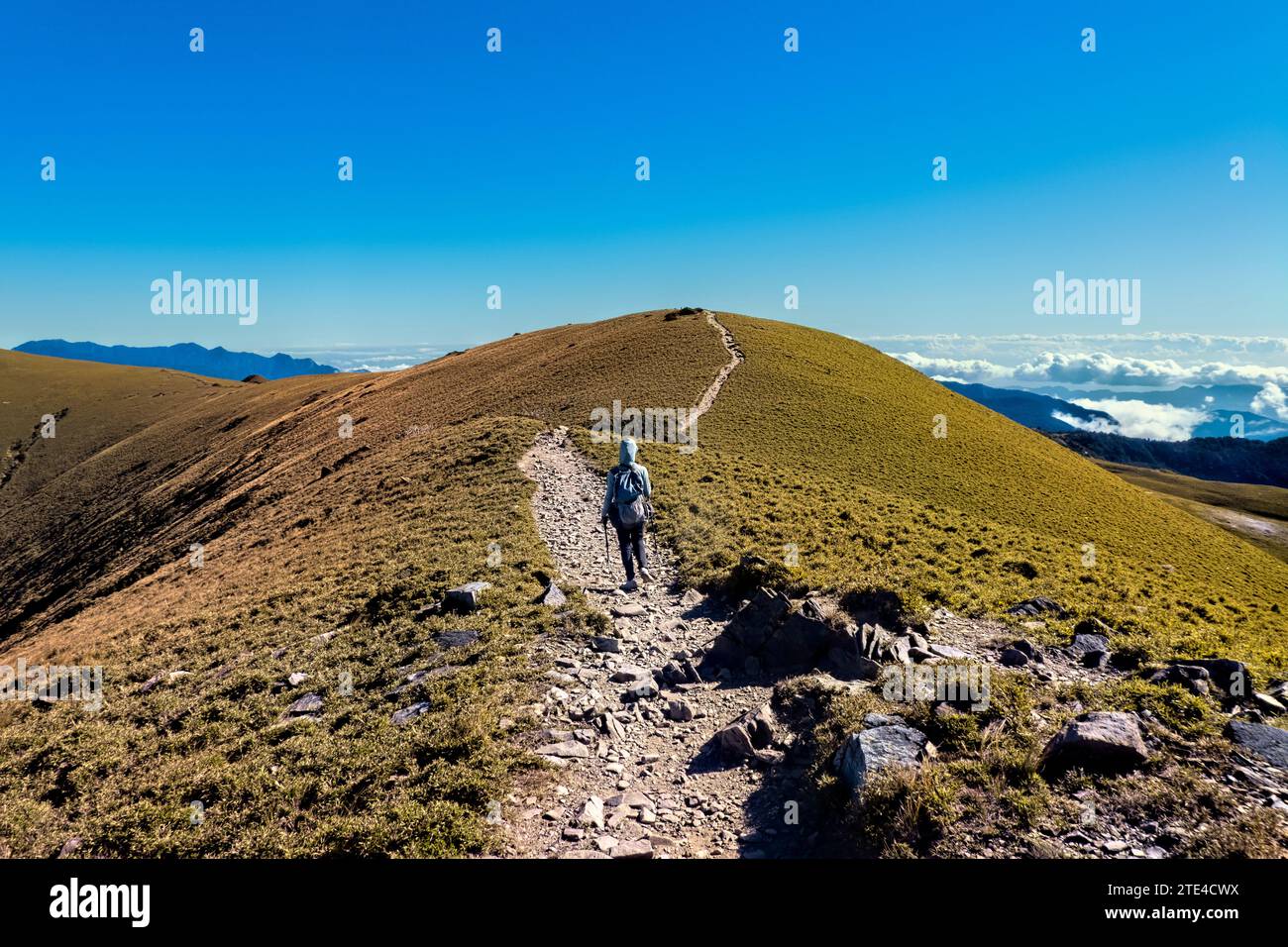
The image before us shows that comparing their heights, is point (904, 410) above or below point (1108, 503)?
above

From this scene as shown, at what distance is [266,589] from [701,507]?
17508 mm

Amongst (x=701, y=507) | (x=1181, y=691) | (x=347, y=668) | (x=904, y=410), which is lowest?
(x=347, y=668)

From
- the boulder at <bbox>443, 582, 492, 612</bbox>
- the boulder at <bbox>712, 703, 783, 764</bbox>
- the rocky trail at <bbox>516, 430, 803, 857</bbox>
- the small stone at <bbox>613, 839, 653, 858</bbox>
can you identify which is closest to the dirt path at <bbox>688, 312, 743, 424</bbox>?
the boulder at <bbox>443, 582, 492, 612</bbox>

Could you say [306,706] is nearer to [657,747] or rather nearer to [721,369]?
[657,747]

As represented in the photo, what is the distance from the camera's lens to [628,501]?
16.2 metres

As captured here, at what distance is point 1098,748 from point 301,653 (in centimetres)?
1691

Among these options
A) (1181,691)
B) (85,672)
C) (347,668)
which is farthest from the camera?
(85,672)

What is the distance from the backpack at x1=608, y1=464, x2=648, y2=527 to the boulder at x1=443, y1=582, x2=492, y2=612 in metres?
4.61
